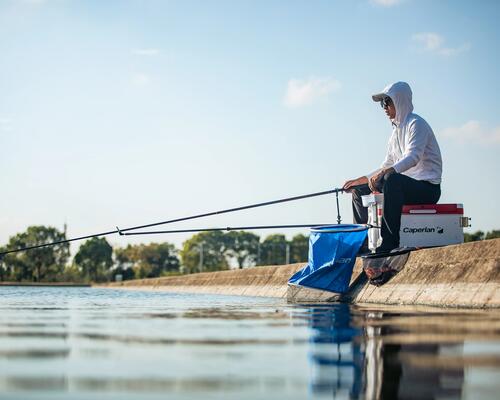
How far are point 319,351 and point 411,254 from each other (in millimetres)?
6347

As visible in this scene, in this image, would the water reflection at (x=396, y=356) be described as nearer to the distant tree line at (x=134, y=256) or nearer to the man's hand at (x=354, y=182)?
the man's hand at (x=354, y=182)

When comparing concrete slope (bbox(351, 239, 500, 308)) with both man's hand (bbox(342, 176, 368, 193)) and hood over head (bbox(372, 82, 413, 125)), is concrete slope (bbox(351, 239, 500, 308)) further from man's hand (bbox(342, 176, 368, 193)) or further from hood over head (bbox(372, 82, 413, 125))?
hood over head (bbox(372, 82, 413, 125))

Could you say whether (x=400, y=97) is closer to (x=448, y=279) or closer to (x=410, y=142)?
(x=410, y=142)

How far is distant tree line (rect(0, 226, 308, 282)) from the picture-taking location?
114m

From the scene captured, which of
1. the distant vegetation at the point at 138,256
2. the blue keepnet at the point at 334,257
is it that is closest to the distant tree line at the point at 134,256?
the distant vegetation at the point at 138,256

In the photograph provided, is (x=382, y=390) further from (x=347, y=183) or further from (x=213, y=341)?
(x=347, y=183)

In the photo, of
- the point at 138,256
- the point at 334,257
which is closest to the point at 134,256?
the point at 138,256

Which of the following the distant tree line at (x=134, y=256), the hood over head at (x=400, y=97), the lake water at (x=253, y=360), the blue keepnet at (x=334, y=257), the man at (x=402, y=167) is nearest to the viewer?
the lake water at (x=253, y=360)

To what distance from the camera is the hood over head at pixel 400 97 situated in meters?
11.1

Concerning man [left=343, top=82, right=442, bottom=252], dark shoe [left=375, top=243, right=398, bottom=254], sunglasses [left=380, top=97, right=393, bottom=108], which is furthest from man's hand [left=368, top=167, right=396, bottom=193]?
sunglasses [left=380, top=97, right=393, bottom=108]

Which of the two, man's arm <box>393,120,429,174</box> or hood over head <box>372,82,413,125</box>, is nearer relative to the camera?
Result: man's arm <box>393,120,429,174</box>

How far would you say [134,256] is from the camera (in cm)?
15662

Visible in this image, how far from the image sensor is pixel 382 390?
306 centimetres

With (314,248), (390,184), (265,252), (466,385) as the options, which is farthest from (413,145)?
(265,252)
